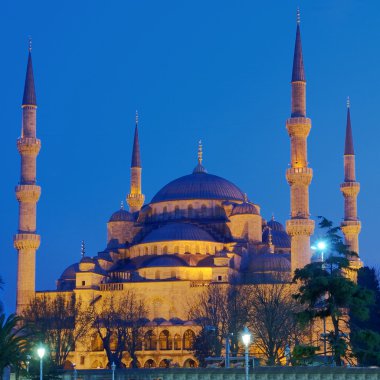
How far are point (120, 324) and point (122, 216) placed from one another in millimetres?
14934

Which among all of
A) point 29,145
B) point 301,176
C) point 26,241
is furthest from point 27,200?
point 301,176

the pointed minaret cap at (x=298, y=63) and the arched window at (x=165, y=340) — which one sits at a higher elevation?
the pointed minaret cap at (x=298, y=63)

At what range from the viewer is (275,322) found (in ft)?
179

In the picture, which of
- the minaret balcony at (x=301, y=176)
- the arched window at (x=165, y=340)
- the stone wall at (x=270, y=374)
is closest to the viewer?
the stone wall at (x=270, y=374)

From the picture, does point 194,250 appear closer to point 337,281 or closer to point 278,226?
point 278,226

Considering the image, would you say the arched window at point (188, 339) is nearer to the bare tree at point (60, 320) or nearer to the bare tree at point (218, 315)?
the bare tree at point (218, 315)

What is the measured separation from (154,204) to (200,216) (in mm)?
3583

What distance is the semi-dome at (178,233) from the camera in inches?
2871

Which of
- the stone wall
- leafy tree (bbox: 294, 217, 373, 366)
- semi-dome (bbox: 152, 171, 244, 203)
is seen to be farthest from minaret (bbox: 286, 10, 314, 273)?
leafy tree (bbox: 294, 217, 373, 366)

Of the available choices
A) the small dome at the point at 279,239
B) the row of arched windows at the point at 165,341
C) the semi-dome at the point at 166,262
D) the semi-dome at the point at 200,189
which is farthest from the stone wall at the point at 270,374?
the semi-dome at the point at 200,189

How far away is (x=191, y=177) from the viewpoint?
80.1 metres

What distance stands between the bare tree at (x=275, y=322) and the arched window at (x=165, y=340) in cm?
643

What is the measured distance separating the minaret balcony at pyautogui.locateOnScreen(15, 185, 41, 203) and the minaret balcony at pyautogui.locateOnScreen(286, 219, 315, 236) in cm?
1482

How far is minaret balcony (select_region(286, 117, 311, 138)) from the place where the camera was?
61131 mm
